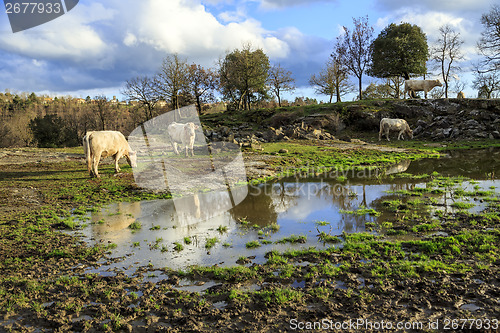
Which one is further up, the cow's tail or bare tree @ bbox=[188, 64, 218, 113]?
bare tree @ bbox=[188, 64, 218, 113]

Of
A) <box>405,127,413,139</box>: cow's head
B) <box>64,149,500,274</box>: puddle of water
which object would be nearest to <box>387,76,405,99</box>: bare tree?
<box>405,127,413,139</box>: cow's head

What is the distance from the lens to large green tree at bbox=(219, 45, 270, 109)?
5288cm

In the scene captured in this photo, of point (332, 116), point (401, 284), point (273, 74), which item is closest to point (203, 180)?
point (401, 284)

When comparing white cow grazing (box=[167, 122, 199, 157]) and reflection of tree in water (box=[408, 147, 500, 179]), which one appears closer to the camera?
Answer: reflection of tree in water (box=[408, 147, 500, 179])

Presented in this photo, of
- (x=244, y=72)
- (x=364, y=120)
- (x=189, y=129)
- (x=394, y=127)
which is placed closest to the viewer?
(x=189, y=129)

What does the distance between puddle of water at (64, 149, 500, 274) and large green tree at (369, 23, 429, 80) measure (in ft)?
114

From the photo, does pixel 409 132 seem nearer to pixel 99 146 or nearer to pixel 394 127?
pixel 394 127

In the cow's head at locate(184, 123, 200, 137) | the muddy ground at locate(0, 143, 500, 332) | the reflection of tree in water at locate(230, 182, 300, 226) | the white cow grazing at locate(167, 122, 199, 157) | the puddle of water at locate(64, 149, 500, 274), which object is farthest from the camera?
the white cow grazing at locate(167, 122, 199, 157)

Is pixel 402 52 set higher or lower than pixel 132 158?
higher

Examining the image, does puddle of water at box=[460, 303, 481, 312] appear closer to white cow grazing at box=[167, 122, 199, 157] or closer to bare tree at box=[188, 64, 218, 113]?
white cow grazing at box=[167, 122, 199, 157]

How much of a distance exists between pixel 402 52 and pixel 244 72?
2305cm

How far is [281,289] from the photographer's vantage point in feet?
18.3

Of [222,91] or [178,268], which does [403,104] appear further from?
[178,268]

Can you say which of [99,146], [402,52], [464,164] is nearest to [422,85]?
[402,52]
